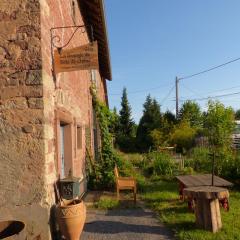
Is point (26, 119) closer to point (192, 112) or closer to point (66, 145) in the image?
point (66, 145)

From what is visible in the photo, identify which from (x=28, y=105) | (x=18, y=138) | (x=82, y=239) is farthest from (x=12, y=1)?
(x=82, y=239)

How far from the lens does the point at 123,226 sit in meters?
6.72

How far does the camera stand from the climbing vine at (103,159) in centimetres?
1094

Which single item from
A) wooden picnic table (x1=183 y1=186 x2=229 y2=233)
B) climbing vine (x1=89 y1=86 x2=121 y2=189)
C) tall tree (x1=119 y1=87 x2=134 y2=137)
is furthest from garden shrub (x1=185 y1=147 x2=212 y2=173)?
tall tree (x1=119 y1=87 x2=134 y2=137)

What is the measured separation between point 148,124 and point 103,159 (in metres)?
19.4

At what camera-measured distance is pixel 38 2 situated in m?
5.52

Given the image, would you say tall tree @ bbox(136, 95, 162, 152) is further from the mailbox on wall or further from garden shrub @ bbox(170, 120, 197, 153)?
the mailbox on wall

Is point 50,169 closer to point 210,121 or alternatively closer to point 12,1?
point 12,1

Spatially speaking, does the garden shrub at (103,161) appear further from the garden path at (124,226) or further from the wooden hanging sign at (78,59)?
the wooden hanging sign at (78,59)

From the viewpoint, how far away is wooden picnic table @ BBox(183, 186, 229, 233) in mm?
6012

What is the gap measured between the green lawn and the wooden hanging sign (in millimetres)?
3244

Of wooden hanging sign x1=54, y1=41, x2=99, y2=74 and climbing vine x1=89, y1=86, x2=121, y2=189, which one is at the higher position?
wooden hanging sign x1=54, y1=41, x2=99, y2=74

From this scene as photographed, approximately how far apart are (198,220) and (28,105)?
11.7 feet

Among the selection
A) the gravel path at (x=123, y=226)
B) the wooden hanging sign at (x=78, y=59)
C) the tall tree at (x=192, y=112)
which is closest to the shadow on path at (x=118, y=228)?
the gravel path at (x=123, y=226)
